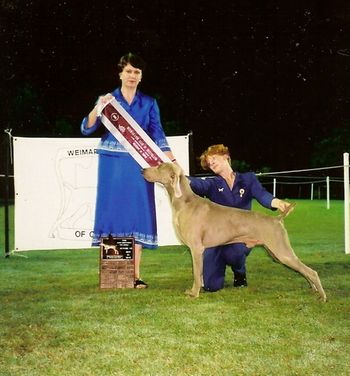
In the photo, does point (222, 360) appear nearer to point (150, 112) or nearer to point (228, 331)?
point (228, 331)

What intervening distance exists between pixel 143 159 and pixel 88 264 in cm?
234

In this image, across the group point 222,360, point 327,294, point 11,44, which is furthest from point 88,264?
point 11,44

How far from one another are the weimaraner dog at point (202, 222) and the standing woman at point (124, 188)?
0.75 m

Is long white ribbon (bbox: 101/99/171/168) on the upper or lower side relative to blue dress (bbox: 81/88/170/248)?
upper

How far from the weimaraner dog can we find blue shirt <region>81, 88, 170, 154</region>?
0.93 meters

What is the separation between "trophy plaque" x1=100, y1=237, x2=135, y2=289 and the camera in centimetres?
625

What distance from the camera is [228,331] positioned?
4.44 metres

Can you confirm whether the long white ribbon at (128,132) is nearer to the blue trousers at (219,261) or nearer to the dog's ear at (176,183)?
the dog's ear at (176,183)

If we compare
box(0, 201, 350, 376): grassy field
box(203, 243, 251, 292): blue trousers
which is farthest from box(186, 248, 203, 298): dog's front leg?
box(203, 243, 251, 292): blue trousers

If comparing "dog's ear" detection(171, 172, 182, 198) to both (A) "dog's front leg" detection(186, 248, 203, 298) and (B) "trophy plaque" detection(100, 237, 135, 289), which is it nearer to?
(A) "dog's front leg" detection(186, 248, 203, 298)

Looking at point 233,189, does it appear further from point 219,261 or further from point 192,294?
point 192,294

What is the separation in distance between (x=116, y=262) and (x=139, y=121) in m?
1.53

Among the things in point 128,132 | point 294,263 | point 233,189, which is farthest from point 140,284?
point 294,263

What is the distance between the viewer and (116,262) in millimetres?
6277
